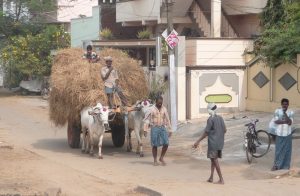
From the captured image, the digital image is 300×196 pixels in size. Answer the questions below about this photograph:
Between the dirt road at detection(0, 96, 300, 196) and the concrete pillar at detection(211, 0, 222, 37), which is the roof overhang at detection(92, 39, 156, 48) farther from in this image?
the dirt road at detection(0, 96, 300, 196)

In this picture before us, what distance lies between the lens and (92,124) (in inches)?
647

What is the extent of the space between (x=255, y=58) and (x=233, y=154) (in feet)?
25.2

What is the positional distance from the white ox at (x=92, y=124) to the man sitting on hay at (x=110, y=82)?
58 cm

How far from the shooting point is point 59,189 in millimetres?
11086

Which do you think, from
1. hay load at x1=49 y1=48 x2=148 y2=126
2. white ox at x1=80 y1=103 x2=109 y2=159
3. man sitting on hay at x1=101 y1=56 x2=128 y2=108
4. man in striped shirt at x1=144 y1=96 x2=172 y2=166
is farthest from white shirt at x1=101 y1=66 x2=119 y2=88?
man in striped shirt at x1=144 y1=96 x2=172 y2=166

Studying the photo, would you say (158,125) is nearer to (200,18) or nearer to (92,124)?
(92,124)

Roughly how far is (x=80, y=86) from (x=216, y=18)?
457 inches

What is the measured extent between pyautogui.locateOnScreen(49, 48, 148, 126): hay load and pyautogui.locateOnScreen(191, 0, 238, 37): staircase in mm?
10973

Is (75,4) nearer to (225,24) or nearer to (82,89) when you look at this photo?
(225,24)

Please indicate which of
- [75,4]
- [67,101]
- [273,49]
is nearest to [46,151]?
[67,101]

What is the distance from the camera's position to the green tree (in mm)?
41781

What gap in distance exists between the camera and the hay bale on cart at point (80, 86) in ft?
54.4

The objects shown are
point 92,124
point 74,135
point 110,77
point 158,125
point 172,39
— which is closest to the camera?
point 158,125

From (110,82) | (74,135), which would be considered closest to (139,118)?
(110,82)
